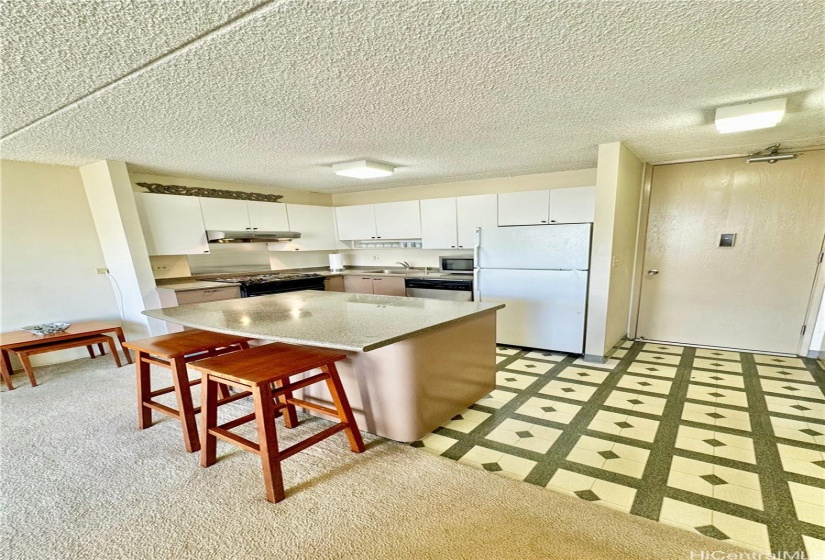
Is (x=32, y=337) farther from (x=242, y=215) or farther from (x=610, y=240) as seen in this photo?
(x=610, y=240)

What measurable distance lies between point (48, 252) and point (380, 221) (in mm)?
3781

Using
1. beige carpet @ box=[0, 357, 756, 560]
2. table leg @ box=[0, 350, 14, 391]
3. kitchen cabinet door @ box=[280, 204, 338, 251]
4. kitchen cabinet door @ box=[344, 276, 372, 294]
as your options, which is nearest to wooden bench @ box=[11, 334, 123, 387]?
table leg @ box=[0, 350, 14, 391]

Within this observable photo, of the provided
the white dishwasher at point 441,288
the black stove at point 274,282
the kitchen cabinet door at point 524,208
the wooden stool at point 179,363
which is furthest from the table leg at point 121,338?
the kitchen cabinet door at point 524,208

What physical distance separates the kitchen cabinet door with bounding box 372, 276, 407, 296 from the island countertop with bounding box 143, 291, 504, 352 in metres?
1.76

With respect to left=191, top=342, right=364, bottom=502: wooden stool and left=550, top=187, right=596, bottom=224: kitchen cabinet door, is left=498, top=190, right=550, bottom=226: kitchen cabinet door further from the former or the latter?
left=191, top=342, right=364, bottom=502: wooden stool

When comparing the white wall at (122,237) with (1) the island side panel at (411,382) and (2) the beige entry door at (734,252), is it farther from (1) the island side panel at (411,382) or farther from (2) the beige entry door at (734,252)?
(2) the beige entry door at (734,252)

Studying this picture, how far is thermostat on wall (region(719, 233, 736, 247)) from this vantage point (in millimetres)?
3512

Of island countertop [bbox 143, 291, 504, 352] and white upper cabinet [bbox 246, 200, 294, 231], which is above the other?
white upper cabinet [bbox 246, 200, 294, 231]

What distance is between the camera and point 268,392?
63.2 inches

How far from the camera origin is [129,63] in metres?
1.46

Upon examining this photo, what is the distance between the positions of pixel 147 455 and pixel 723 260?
5.45 metres

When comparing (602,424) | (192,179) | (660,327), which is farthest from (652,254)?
(192,179)

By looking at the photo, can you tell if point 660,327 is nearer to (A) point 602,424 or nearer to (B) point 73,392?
(A) point 602,424

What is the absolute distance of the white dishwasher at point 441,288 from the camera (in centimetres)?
416
